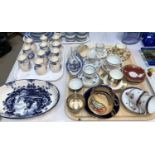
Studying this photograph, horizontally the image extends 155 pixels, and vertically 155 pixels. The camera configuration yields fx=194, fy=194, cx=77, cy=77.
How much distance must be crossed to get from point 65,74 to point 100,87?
0.57 feet

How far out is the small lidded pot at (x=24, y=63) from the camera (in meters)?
0.77

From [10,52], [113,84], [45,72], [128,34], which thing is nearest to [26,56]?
[45,72]

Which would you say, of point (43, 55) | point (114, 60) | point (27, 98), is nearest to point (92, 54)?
point (114, 60)

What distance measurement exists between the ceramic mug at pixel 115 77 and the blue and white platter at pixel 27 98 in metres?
0.19

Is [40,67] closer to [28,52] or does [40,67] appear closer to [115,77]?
[28,52]

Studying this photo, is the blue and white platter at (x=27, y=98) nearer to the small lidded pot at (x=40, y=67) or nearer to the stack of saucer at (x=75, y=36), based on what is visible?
the small lidded pot at (x=40, y=67)

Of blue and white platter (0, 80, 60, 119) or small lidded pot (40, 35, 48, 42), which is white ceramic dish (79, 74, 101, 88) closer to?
blue and white platter (0, 80, 60, 119)

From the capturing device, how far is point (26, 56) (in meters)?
0.79

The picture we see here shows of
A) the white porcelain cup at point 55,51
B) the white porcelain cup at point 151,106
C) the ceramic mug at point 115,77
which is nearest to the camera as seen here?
the white porcelain cup at point 151,106

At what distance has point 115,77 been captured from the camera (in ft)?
2.30

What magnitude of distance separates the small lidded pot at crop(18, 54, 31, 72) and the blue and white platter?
7 cm

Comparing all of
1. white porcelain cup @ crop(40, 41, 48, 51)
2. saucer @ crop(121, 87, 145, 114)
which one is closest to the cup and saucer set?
saucer @ crop(121, 87, 145, 114)

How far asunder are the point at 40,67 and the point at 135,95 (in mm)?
368

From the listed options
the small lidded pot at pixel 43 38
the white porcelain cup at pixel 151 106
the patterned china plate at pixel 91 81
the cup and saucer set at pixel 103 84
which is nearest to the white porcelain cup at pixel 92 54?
the cup and saucer set at pixel 103 84
